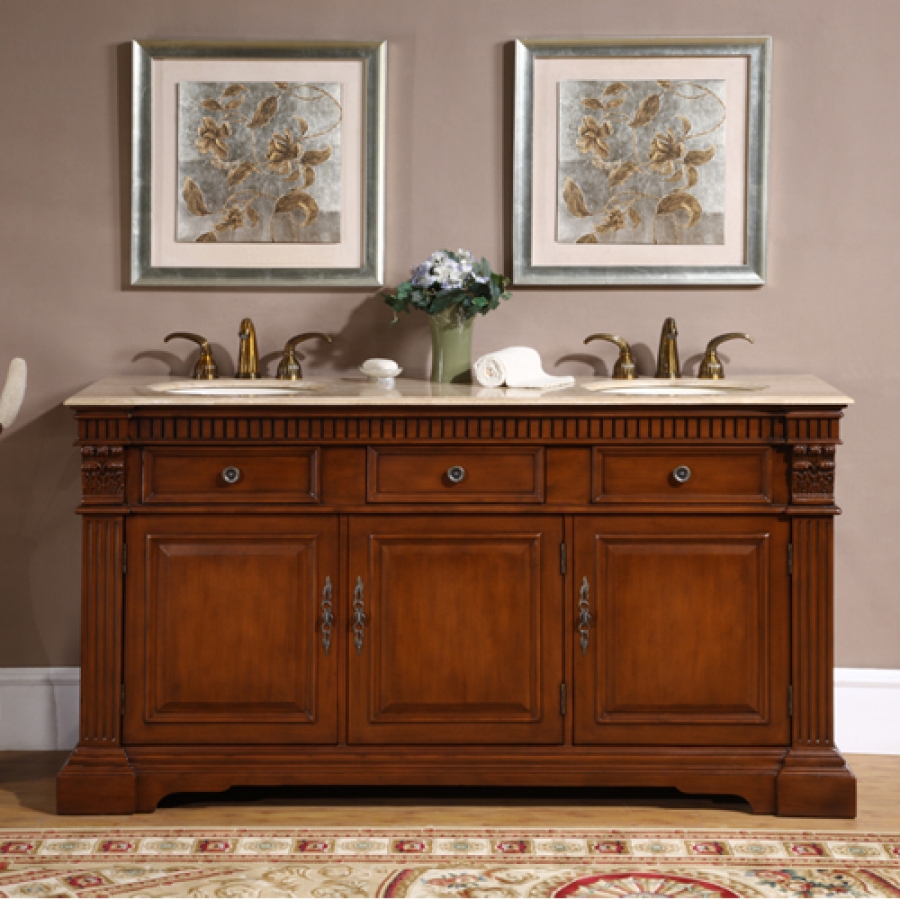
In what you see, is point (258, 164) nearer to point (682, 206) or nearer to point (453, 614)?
point (682, 206)

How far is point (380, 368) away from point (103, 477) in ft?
2.35

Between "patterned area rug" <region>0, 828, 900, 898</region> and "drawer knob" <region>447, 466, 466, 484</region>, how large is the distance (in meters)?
0.75

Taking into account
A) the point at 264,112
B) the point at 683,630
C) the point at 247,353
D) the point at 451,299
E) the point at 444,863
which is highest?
the point at 264,112

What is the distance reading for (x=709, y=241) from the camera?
296 cm

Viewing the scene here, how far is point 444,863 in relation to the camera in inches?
90.5

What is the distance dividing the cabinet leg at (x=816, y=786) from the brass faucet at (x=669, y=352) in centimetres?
96

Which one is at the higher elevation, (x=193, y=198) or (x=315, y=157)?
(x=315, y=157)

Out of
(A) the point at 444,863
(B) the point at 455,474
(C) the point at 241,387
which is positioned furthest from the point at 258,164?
(A) the point at 444,863

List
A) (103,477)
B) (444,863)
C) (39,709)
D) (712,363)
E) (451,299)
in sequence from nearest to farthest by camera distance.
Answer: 1. (444,863)
2. (103,477)
3. (451,299)
4. (712,363)
5. (39,709)

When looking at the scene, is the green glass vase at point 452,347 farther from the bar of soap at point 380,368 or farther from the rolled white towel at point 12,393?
the rolled white towel at point 12,393

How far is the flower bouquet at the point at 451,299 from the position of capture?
9.11ft

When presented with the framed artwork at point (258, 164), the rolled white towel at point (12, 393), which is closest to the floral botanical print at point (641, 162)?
the framed artwork at point (258, 164)

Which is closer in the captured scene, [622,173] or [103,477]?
[103,477]

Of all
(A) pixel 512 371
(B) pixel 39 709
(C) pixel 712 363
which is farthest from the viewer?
(B) pixel 39 709
